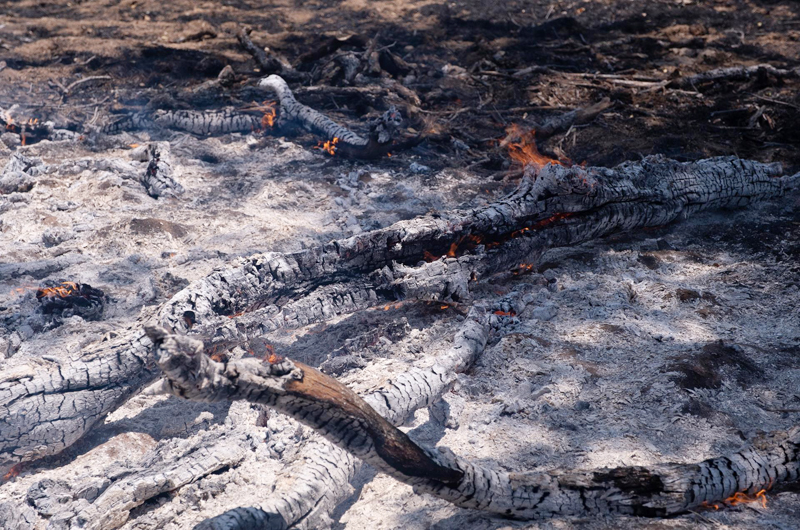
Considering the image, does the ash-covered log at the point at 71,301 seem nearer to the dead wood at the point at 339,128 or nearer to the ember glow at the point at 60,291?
the ember glow at the point at 60,291

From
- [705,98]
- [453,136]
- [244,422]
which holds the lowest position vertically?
[244,422]

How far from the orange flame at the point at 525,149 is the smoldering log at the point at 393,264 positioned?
1.26 m

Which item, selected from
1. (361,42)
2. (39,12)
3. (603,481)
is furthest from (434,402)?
(39,12)

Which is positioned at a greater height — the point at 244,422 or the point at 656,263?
the point at 656,263

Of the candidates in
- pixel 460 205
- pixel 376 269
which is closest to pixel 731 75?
pixel 460 205

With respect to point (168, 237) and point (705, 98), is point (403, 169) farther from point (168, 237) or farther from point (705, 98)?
point (705, 98)

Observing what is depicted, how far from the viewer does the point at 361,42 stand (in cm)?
903

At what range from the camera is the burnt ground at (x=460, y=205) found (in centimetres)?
301

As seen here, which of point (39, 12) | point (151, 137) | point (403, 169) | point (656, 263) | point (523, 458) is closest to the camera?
point (523, 458)

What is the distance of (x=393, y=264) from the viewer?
4039mm

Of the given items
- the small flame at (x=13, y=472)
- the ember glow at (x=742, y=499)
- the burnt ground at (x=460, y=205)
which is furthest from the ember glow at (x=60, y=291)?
the ember glow at (x=742, y=499)

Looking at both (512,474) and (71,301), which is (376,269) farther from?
(71,301)

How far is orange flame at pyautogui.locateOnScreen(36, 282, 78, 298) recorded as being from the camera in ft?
12.8

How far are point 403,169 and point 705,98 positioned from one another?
4.38 metres
